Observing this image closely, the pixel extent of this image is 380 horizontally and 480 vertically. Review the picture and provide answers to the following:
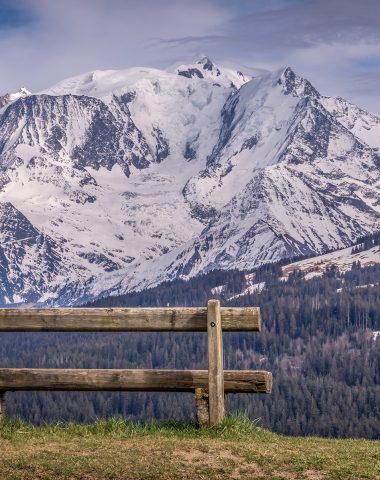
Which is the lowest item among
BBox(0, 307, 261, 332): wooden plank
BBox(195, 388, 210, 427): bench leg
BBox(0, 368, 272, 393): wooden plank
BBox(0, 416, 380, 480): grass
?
BBox(0, 416, 380, 480): grass

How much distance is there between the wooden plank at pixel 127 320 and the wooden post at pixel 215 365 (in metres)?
0.25

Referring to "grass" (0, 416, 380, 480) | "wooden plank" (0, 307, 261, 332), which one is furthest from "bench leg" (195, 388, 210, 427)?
"wooden plank" (0, 307, 261, 332)

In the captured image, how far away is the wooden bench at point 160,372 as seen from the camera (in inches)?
1037

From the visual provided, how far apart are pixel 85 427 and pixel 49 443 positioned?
191cm

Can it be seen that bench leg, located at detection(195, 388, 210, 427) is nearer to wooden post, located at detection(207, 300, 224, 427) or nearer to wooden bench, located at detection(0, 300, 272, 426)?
wooden bench, located at detection(0, 300, 272, 426)

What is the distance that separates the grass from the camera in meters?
22.5

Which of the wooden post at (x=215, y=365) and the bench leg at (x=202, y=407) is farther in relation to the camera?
the bench leg at (x=202, y=407)

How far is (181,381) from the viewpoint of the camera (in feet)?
86.4

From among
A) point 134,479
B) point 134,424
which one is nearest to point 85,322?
point 134,424

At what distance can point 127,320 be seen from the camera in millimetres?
26656

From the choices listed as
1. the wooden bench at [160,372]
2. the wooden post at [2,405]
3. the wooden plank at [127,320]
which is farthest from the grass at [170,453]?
the wooden plank at [127,320]

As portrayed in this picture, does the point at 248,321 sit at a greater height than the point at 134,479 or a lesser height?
greater

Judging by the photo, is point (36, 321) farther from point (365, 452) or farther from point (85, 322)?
point (365, 452)

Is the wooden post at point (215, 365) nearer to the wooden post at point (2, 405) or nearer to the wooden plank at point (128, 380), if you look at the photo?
the wooden plank at point (128, 380)
